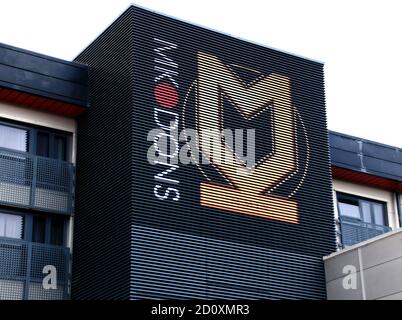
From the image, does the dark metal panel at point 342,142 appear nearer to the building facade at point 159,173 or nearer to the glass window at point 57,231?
the building facade at point 159,173

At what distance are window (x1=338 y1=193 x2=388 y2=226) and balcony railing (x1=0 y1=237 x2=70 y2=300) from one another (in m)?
9.14

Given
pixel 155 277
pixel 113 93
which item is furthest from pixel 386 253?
pixel 113 93

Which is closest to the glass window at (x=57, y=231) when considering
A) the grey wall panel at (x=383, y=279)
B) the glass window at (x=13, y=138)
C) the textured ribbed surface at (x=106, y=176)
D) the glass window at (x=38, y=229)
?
the glass window at (x=38, y=229)

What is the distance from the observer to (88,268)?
2436 centimetres

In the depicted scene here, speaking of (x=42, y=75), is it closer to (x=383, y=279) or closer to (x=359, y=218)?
(x=383, y=279)

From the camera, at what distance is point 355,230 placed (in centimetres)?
2964

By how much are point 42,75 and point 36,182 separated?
8.84ft

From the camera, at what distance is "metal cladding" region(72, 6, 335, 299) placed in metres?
23.6

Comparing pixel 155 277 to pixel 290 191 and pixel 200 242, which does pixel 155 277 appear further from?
pixel 290 191

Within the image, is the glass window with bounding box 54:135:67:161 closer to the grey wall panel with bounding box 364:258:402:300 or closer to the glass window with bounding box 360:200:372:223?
the grey wall panel with bounding box 364:258:402:300

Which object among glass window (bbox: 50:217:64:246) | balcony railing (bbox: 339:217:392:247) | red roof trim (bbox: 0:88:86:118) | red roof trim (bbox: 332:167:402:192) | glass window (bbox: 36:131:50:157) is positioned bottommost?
glass window (bbox: 50:217:64:246)

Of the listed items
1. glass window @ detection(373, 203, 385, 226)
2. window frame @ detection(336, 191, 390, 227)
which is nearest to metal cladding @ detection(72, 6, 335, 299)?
window frame @ detection(336, 191, 390, 227)

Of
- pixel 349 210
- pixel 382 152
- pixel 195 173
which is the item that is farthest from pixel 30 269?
pixel 382 152
